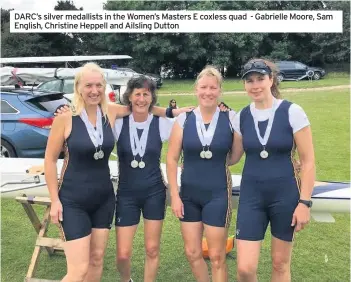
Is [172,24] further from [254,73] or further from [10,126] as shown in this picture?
[254,73]

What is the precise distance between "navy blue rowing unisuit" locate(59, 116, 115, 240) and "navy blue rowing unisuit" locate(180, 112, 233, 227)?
60 cm

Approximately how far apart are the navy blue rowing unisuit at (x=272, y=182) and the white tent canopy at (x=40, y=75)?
13570 mm

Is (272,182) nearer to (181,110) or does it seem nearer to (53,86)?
(181,110)

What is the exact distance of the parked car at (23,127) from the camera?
7.42 meters

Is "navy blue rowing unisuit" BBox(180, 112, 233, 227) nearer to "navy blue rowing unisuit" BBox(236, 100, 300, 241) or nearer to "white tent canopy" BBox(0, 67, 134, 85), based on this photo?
"navy blue rowing unisuit" BBox(236, 100, 300, 241)

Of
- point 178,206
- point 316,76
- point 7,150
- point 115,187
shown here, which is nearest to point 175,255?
point 115,187

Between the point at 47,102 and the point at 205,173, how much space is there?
18.3ft

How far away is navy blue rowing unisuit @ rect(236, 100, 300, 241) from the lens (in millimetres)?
2832

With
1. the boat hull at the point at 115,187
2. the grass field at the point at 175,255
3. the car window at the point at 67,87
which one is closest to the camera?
the boat hull at the point at 115,187

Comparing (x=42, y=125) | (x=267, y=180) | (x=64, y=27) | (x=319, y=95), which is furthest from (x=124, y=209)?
(x=319, y=95)

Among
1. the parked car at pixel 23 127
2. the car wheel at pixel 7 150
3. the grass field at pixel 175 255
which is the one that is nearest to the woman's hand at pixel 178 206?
the grass field at pixel 175 255

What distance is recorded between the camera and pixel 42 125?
293 inches

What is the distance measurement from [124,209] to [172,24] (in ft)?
23.4

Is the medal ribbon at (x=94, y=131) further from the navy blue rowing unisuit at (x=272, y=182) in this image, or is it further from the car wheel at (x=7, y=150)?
the car wheel at (x=7, y=150)
